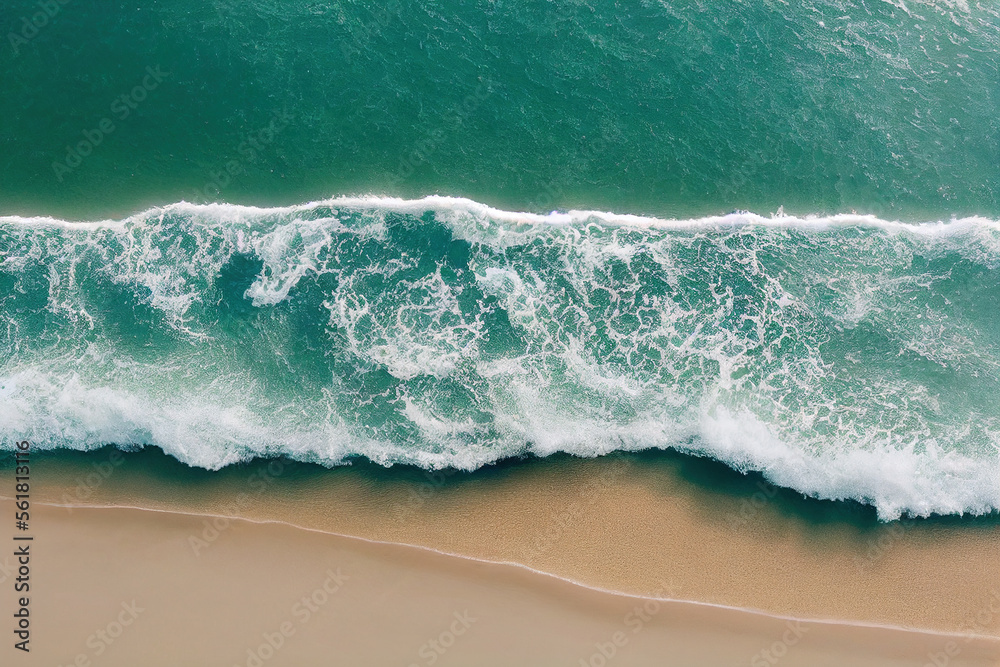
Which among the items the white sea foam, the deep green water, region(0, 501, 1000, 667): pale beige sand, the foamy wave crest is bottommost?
region(0, 501, 1000, 667): pale beige sand

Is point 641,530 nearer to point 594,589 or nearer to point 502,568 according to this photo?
point 594,589

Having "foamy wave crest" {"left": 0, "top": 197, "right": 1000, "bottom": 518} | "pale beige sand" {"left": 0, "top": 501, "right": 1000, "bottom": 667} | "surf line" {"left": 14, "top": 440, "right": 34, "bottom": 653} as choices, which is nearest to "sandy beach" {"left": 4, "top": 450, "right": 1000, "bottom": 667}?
"pale beige sand" {"left": 0, "top": 501, "right": 1000, "bottom": 667}

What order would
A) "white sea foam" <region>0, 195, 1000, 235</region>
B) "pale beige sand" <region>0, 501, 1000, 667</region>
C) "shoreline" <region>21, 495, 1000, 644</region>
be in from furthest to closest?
"white sea foam" <region>0, 195, 1000, 235</region> < "shoreline" <region>21, 495, 1000, 644</region> < "pale beige sand" <region>0, 501, 1000, 667</region>

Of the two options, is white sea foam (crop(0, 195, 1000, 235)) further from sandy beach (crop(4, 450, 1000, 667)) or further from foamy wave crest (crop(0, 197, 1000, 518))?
sandy beach (crop(4, 450, 1000, 667))

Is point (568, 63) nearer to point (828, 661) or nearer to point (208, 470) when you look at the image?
point (208, 470)

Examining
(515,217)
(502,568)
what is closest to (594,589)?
(502,568)

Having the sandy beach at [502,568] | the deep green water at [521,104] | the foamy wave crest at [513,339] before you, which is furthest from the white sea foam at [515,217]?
the sandy beach at [502,568]
